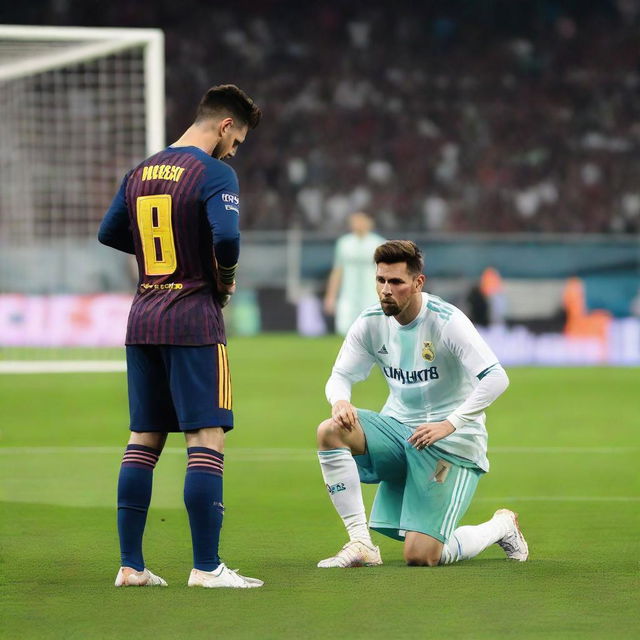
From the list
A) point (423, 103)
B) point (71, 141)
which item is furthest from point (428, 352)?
point (423, 103)

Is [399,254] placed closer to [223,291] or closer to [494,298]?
[223,291]

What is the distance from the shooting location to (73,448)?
10.2 meters

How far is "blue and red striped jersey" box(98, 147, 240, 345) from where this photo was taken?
5.15 meters

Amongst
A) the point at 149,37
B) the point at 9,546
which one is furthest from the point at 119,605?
the point at 149,37

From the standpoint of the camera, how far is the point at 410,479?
19.7 ft

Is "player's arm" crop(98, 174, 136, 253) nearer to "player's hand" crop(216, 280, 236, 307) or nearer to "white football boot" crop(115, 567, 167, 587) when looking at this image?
"player's hand" crop(216, 280, 236, 307)

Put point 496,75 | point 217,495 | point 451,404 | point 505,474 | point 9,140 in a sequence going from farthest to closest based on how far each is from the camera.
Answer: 1. point 496,75
2. point 9,140
3. point 505,474
4. point 451,404
5. point 217,495

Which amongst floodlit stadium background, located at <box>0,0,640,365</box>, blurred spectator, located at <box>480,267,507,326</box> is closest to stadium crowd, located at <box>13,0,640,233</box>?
floodlit stadium background, located at <box>0,0,640,365</box>

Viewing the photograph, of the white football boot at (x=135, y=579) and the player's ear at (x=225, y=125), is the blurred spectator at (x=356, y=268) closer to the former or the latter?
the player's ear at (x=225, y=125)

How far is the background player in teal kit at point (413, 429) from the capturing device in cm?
574

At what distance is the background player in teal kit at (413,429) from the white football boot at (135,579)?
77cm

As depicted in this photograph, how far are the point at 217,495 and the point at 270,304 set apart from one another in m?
16.2

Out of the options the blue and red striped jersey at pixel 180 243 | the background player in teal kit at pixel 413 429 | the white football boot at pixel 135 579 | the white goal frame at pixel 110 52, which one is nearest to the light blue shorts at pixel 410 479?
the background player in teal kit at pixel 413 429

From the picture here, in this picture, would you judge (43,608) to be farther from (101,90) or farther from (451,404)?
(101,90)
